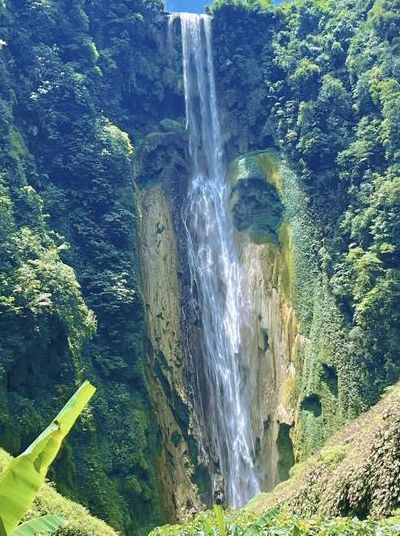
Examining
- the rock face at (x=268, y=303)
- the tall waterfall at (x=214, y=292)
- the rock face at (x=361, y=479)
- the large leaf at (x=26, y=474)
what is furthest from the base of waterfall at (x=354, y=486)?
the rock face at (x=268, y=303)

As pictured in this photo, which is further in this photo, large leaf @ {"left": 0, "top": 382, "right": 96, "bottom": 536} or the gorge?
the gorge

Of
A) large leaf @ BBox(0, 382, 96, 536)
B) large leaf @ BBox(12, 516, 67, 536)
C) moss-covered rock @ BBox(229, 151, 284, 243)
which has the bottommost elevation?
large leaf @ BBox(12, 516, 67, 536)

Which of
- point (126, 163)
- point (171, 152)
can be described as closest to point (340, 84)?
point (171, 152)

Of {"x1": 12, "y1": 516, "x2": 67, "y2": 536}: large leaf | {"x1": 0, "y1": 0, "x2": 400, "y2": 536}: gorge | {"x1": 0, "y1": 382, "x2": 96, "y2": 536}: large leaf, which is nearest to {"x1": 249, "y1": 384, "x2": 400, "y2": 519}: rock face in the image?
{"x1": 0, "y1": 0, "x2": 400, "y2": 536}: gorge

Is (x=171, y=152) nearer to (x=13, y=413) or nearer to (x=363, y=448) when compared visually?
(x=13, y=413)

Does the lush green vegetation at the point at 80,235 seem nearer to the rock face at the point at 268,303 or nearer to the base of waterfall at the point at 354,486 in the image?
the rock face at the point at 268,303

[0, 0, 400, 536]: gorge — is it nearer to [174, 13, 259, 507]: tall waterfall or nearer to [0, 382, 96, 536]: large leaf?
[174, 13, 259, 507]: tall waterfall
